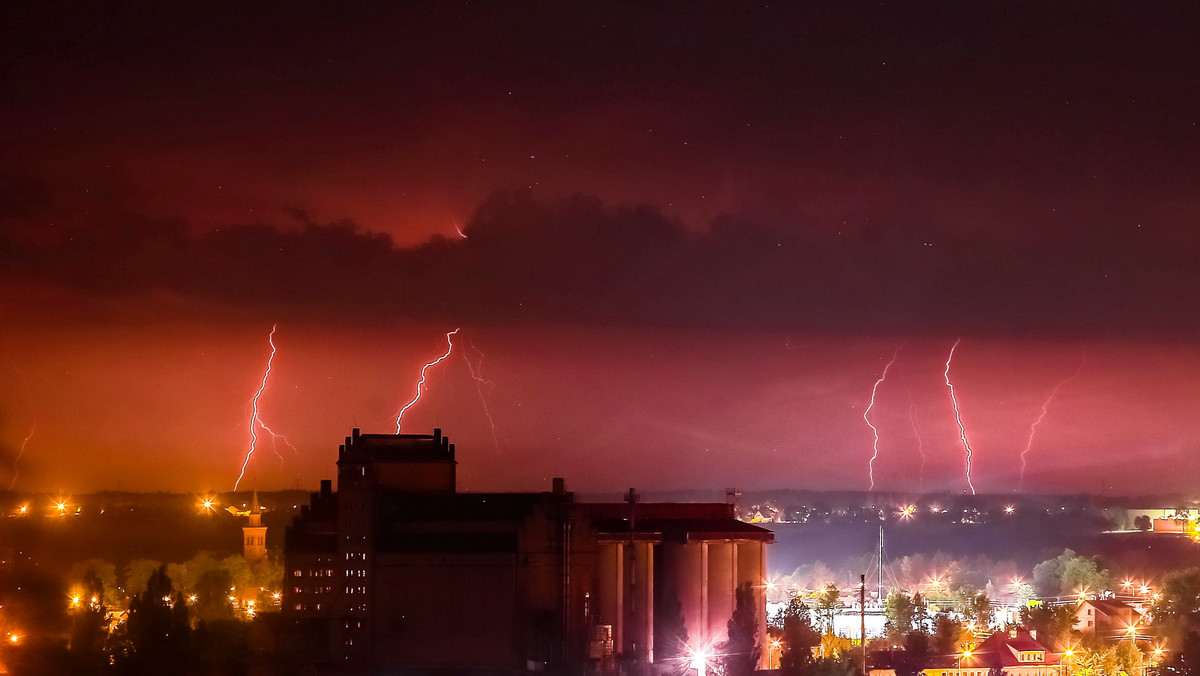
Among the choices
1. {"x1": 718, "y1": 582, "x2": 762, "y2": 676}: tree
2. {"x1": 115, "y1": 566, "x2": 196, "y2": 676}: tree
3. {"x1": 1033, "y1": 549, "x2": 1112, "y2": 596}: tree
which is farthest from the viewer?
{"x1": 1033, "y1": 549, "x2": 1112, "y2": 596}: tree

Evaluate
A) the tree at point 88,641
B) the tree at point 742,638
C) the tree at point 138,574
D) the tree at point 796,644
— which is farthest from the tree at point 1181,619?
the tree at point 138,574

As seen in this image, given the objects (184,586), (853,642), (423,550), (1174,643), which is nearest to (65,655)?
(423,550)

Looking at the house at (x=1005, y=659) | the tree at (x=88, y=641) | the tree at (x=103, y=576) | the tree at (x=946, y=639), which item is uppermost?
the tree at (x=103, y=576)

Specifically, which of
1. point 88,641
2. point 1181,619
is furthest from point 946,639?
point 88,641

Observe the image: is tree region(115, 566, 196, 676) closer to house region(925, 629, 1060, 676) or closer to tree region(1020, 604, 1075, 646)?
house region(925, 629, 1060, 676)

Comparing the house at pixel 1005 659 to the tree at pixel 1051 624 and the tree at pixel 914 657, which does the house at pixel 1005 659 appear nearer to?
the tree at pixel 914 657

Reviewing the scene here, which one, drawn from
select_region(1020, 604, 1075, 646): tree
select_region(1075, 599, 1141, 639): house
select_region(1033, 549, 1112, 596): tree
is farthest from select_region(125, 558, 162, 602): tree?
select_region(1033, 549, 1112, 596): tree

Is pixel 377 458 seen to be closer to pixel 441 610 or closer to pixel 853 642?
pixel 441 610
